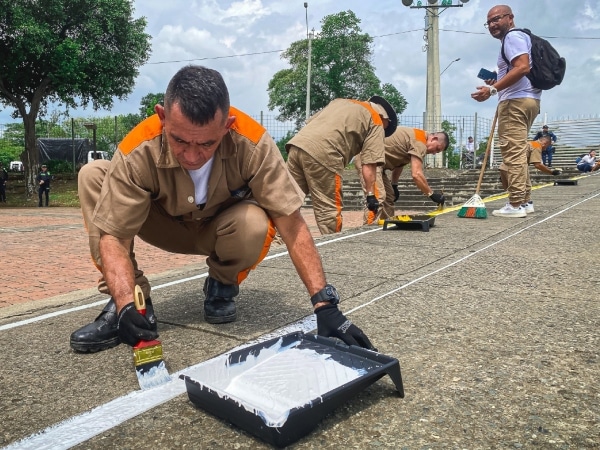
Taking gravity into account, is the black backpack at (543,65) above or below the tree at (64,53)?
below

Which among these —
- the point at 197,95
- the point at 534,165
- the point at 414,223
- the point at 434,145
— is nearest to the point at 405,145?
the point at 434,145

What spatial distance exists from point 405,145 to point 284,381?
19.9ft

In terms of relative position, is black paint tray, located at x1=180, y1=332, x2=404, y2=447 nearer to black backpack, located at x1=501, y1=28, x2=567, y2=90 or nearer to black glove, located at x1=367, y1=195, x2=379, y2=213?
black glove, located at x1=367, y1=195, x2=379, y2=213

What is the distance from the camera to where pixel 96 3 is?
66.5ft

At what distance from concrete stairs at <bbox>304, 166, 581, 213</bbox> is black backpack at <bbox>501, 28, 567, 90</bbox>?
7.30 metres

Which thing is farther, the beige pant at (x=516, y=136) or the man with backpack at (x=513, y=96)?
the beige pant at (x=516, y=136)

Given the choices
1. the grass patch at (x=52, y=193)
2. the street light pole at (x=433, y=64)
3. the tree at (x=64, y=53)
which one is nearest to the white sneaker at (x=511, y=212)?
the street light pole at (x=433, y=64)

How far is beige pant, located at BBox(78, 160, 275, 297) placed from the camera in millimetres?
2410

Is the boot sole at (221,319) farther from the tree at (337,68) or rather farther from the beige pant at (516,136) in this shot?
the tree at (337,68)

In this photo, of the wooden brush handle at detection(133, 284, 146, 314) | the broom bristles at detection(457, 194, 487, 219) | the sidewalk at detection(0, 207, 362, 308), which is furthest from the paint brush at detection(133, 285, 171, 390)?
the broom bristles at detection(457, 194, 487, 219)

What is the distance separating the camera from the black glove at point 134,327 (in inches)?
71.8

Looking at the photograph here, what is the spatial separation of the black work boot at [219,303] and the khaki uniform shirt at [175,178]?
43cm

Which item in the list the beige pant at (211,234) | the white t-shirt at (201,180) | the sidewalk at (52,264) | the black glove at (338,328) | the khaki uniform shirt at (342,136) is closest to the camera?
the black glove at (338,328)

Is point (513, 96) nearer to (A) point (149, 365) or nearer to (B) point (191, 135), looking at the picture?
(B) point (191, 135)
